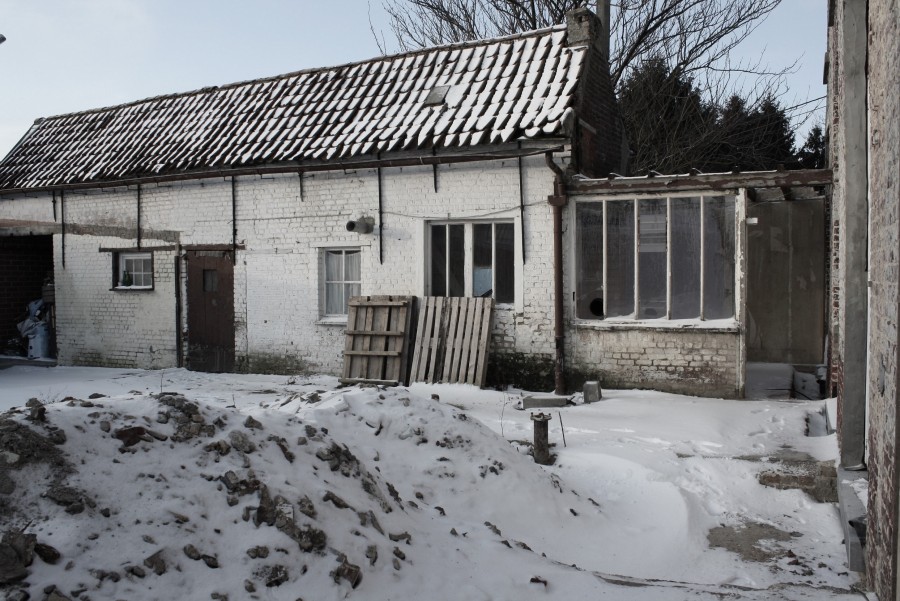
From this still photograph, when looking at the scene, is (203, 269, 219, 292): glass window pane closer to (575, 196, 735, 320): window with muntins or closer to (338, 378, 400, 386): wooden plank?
(338, 378, 400, 386): wooden plank

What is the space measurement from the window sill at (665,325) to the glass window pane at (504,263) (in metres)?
1.13

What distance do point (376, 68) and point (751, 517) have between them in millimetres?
9854

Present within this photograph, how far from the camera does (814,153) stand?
67.6 ft

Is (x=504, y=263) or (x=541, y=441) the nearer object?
(x=541, y=441)

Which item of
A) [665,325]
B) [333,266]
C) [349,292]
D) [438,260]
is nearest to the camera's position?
[665,325]

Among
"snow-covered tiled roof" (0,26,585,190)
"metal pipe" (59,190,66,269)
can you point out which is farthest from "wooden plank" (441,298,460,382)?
"metal pipe" (59,190,66,269)

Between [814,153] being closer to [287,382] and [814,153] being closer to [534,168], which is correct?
[534,168]

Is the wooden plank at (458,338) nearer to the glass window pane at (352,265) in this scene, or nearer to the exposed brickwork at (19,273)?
the glass window pane at (352,265)

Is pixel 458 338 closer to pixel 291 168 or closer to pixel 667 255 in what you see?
pixel 667 255

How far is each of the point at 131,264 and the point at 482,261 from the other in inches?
286

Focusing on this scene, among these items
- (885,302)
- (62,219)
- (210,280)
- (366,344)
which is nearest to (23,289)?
(62,219)

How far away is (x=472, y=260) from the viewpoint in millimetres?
10797

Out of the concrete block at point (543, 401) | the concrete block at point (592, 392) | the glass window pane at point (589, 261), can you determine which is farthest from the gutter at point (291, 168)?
the concrete block at point (543, 401)

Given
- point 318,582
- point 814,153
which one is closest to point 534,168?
point 318,582
